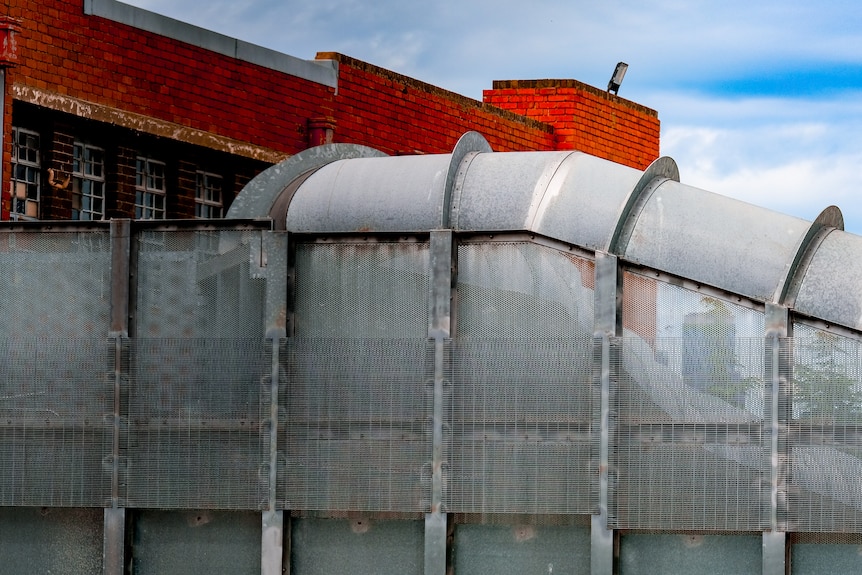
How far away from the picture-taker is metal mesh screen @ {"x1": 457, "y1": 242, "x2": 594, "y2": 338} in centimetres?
949

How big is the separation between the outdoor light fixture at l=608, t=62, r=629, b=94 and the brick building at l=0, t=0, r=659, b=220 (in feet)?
17.8

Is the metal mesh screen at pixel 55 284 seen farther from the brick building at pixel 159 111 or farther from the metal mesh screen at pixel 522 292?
the brick building at pixel 159 111

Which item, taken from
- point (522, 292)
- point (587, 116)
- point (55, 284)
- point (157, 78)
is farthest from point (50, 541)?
point (587, 116)

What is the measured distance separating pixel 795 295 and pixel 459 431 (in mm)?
2394

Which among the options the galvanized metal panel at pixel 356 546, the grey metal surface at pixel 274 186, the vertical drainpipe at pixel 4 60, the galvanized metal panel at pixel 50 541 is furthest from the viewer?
the vertical drainpipe at pixel 4 60

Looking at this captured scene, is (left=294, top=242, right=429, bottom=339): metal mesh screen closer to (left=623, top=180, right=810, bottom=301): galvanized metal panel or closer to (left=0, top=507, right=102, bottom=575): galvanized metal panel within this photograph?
(left=623, top=180, right=810, bottom=301): galvanized metal panel

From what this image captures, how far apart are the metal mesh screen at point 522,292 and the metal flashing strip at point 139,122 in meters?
5.98

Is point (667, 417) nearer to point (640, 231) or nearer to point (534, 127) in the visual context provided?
point (640, 231)

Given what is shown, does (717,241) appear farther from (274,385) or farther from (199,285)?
(199,285)

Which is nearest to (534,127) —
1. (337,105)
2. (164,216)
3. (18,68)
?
(337,105)

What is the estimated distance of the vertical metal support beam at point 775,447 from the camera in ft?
29.9

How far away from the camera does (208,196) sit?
16.6 m

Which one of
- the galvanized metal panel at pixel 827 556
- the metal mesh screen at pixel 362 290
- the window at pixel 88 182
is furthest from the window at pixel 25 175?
the galvanized metal panel at pixel 827 556

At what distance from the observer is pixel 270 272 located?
988 cm
